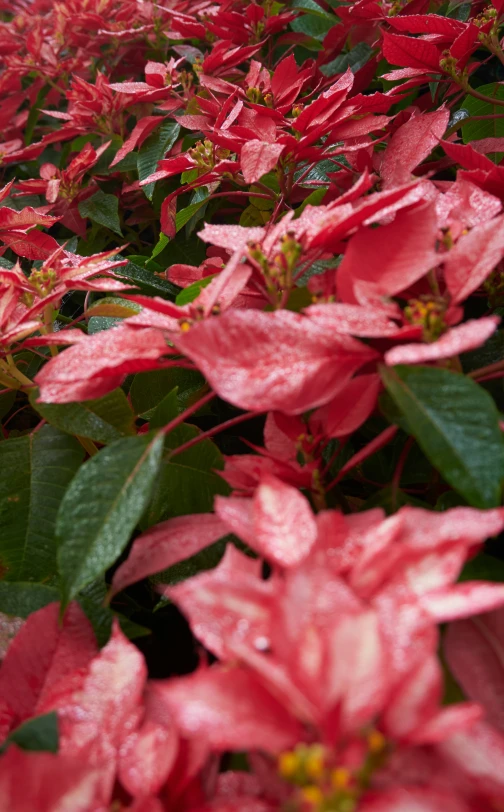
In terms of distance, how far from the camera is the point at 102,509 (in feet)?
1.39

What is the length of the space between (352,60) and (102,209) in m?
0.48

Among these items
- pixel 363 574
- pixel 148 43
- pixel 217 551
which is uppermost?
pixel 148 43

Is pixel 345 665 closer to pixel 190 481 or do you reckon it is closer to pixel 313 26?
pixel 190 481

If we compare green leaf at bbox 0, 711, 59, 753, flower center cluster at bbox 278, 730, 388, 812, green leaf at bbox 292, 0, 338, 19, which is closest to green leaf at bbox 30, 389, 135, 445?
green leaf at bbox 0, 711, 59, 753

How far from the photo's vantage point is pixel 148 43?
133 cm

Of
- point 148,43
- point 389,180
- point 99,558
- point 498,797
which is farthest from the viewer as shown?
point 148,43

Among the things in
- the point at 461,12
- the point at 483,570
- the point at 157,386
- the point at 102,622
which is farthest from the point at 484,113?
the point at 102,622

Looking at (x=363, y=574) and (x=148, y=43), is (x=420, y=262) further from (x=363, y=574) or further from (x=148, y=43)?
(x=148, y=43)

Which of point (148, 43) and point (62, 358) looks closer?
point (62, 358)

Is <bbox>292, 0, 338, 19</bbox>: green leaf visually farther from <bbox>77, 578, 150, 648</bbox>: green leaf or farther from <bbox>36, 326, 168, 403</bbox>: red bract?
<bbox>77, 578, 150, 648</bbox>: green leaf

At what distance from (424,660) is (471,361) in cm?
33

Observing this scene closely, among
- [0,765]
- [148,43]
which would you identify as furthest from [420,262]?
[148,43]

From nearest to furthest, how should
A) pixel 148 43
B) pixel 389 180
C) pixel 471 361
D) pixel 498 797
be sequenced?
pixel 498 797 < pixel 471 361 < pixel 389 180 < pixel 148 43

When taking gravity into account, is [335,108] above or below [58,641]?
above
